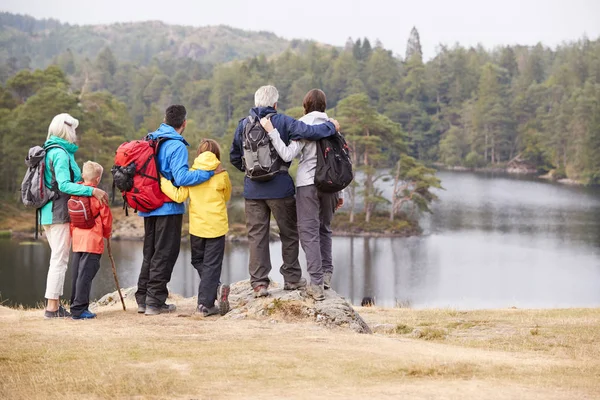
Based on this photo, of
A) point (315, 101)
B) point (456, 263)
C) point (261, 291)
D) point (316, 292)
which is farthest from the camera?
point (456, 263)

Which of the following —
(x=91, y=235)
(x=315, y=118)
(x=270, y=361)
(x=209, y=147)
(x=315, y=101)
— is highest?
(x=315, y=101)

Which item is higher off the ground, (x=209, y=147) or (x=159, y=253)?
(x=209, y=147)

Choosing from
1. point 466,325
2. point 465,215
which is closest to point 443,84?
point 465,215

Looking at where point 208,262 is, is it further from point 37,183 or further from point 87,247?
point 37,183

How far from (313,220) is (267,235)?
452mm

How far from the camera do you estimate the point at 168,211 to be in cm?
703

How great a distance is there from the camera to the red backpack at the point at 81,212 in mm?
6938

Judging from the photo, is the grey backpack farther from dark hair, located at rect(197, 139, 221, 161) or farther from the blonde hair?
dark hair, located at rect(197, 139, 221, 161)

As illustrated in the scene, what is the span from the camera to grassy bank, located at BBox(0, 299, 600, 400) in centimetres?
500

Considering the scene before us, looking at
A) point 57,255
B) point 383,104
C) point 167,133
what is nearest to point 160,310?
point 57,255

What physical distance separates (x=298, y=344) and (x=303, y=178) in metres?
1.47

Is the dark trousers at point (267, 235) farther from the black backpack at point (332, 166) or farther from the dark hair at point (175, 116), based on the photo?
the dark hair at point (175, 116)

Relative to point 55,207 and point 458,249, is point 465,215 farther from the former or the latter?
point 55,207

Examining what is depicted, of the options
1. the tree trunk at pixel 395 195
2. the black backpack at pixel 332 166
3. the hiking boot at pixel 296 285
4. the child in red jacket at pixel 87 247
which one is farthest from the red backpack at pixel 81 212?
the tree trunk at pixel 395 195
